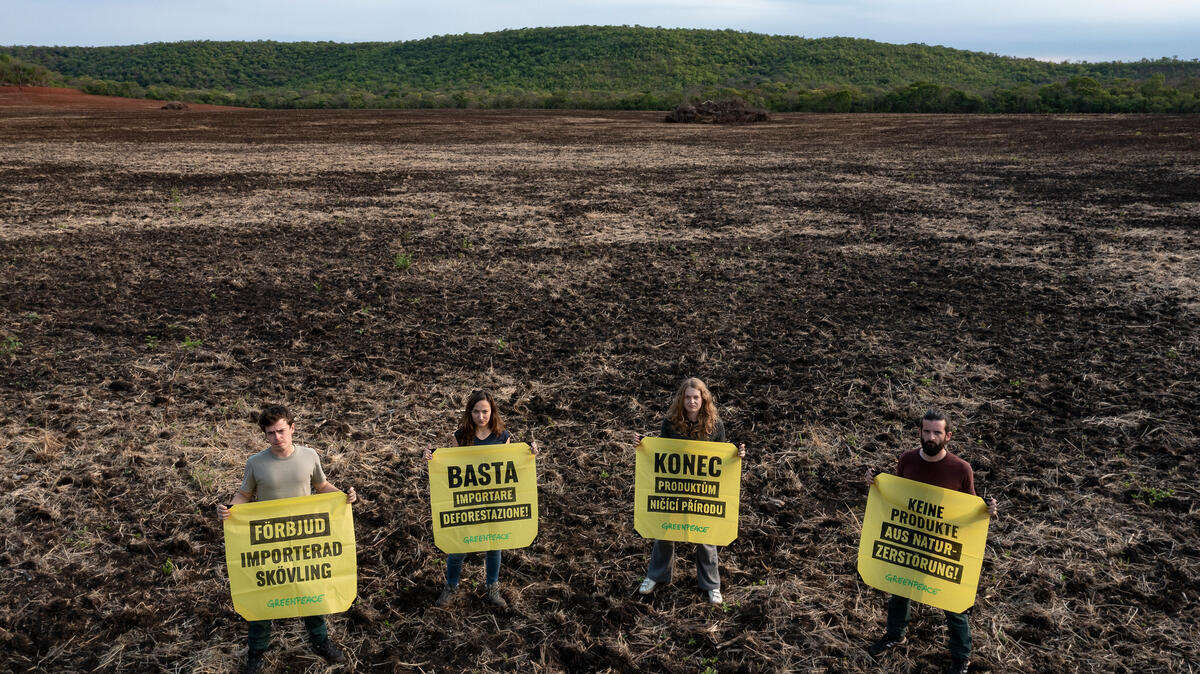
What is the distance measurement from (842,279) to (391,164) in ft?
65.4

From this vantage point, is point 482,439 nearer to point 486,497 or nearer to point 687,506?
point 486,497

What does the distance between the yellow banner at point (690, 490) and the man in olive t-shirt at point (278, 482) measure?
6.00 ft

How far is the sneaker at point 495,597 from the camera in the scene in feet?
15.3

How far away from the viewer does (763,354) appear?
891 centimetres

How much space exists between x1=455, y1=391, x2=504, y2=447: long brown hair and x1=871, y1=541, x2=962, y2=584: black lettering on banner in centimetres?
237

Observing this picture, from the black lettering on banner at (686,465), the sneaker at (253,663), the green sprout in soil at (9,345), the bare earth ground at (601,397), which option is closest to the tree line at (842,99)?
the bare earth ground at (601,397)

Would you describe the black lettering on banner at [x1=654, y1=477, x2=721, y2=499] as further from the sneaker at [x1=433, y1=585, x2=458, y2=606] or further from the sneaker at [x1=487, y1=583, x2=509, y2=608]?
the sneaker at [x1=433, y1=585, x2=458, y2=606]

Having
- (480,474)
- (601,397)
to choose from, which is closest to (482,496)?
(480,474)

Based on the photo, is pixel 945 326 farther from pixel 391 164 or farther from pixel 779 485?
pixel 391 164

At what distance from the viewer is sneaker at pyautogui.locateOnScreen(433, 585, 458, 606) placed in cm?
466

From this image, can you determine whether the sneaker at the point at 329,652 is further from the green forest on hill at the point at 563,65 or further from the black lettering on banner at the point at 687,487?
the green forest on hill at the point at 563,65

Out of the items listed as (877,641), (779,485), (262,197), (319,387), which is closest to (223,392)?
(319,387)

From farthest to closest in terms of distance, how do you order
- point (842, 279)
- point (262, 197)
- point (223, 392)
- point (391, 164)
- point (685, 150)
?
point (685, 150), point (391, 164), point (262, 197), point (842, 279), point (223, 392)

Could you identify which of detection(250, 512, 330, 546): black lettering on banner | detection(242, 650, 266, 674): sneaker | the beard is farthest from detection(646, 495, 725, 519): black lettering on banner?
detection(242, 650, 266, 674): sneaker
